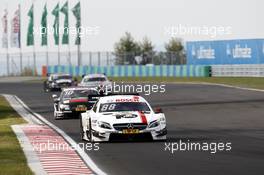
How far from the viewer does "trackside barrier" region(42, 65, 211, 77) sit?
3187 inches

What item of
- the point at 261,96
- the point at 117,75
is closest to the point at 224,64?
the point at 117,75

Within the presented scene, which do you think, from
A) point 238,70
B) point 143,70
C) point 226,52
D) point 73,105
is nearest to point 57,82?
point 238,70

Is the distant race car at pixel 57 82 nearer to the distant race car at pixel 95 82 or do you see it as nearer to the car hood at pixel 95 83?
the distant race car at pixel 95 82

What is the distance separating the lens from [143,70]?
293 ft

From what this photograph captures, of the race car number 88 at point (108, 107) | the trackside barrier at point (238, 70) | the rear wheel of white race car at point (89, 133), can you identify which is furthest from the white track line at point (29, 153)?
the trackside barrier at point (238, 70)

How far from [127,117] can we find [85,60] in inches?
3542

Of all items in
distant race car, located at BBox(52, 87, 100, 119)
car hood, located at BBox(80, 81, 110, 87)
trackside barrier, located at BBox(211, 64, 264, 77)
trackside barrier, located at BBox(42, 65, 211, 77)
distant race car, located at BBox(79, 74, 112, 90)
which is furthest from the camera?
trackside barrier, located at BBox(42, 65, 211, 77)

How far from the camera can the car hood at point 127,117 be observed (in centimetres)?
2109

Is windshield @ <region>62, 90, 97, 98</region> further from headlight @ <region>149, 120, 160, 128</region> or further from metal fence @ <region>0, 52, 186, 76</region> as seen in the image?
metal fence @ <region>0, 52, 186, 76</region>

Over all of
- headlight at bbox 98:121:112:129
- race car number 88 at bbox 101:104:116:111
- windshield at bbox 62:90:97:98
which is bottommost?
windshield at bbox 62:90:97:98

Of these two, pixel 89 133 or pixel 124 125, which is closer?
pixel 124 125

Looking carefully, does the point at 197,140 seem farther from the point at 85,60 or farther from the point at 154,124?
the point at 85,60

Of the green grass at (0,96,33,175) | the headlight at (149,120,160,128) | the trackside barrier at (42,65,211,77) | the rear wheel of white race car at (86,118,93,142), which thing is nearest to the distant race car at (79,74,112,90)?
the green grass at (0,96,33,175)

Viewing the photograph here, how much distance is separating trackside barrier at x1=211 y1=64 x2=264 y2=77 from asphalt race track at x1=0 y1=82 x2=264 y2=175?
27400 millimetres
